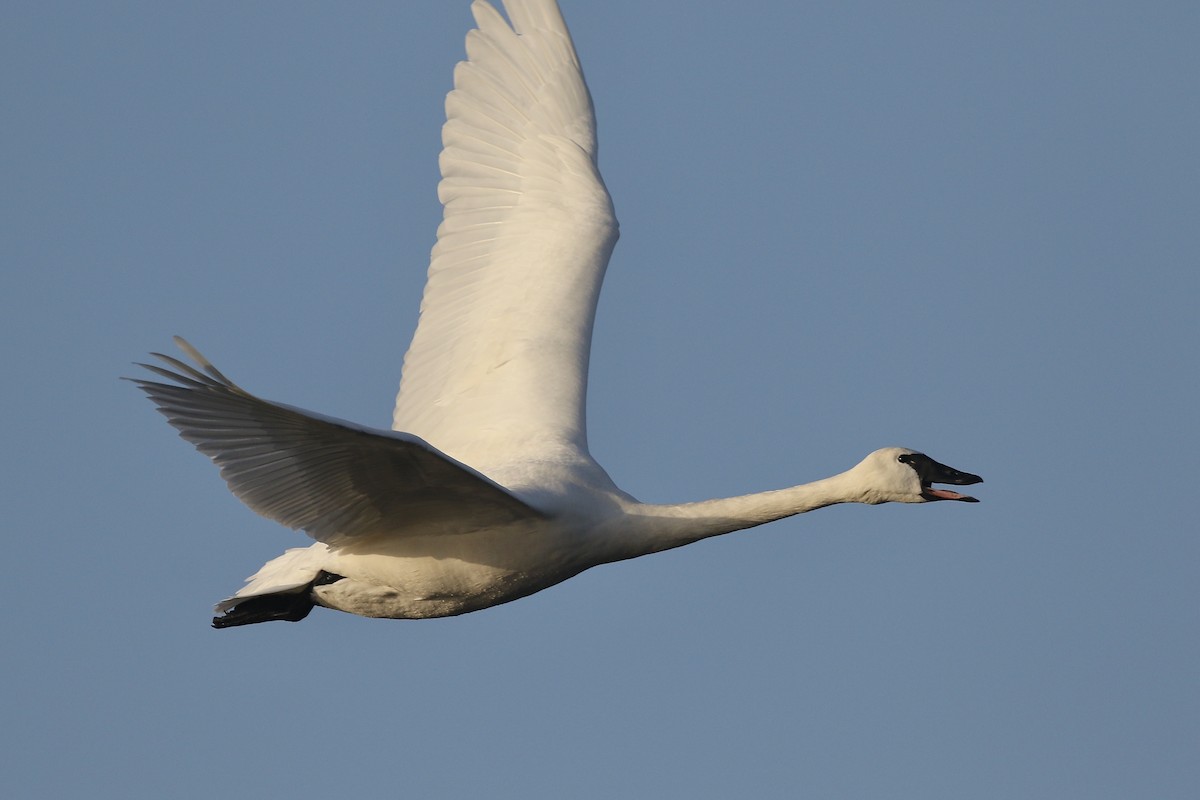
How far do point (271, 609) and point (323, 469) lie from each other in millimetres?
2736

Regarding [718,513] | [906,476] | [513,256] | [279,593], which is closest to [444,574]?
[279,593]

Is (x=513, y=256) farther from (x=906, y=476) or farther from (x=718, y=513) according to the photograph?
(x=906, y=476)

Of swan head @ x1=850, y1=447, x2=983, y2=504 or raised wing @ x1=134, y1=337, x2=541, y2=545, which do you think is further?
swan head @ x1=850, y1=447, x2=983, y2=504

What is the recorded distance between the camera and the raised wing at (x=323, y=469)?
11.3 m

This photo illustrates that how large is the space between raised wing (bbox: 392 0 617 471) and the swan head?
2.31 meters

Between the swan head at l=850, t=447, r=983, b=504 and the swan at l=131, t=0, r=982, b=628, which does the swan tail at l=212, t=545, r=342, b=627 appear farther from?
the swan head at l=850, t=447, r=983, b=504

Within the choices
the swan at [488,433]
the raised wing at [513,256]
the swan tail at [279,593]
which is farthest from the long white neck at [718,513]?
the swan tail at [279,593]

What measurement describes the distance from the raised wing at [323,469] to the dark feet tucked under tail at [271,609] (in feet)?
3.50

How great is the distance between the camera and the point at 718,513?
564 inches

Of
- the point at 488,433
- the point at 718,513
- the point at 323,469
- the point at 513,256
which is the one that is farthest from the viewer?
the point at 513,256

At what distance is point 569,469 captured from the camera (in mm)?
14430

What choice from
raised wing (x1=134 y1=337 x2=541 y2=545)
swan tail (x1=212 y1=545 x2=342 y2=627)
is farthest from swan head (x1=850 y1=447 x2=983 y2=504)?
swan tail (x1=212 y1=545 x2=342 y2=627)

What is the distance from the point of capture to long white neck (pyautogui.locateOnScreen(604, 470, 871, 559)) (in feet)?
46.7

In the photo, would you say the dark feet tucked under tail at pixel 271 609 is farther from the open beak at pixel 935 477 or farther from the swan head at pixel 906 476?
the open beak at pixel 935 477
